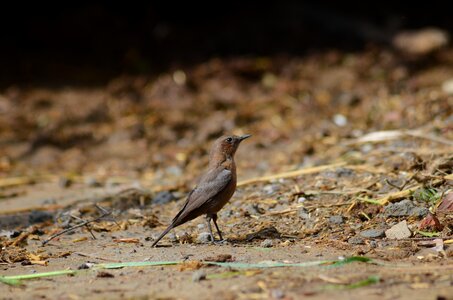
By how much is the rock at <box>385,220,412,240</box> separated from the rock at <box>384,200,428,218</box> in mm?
297

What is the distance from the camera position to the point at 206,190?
6191 millimetres

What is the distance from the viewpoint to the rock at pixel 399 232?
5.63 metres

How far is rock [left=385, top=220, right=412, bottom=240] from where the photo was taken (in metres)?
5.63

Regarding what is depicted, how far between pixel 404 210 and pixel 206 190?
158 centimetres

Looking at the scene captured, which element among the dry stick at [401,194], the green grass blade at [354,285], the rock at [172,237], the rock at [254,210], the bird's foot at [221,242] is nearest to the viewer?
the green grass blade at [354,285]

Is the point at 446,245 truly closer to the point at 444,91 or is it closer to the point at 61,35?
the point at 444,91

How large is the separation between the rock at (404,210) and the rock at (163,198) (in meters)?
2.33

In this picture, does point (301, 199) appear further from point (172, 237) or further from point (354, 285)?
point (354, 285)

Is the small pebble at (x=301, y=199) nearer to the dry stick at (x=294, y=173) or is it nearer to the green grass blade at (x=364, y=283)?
the dry stick at (x=294, y=173)

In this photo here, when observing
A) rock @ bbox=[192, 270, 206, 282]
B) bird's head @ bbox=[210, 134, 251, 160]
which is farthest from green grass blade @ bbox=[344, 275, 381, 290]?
bird's head @ bbox=[210, 134, 251, 160]

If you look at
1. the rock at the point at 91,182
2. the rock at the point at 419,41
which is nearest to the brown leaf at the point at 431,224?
the rock at the point at 91,182

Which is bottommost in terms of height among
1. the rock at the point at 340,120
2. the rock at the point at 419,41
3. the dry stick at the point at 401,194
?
the dry stick at the point at 401,194

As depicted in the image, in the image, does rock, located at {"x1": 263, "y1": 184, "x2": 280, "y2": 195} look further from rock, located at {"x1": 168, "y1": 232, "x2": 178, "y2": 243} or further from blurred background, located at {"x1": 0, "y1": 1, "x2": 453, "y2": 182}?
rock, located at {"x1": 168, "y1": 232, "x2": 178, "y2": 243}

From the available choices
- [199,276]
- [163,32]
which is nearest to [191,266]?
[199,276]
